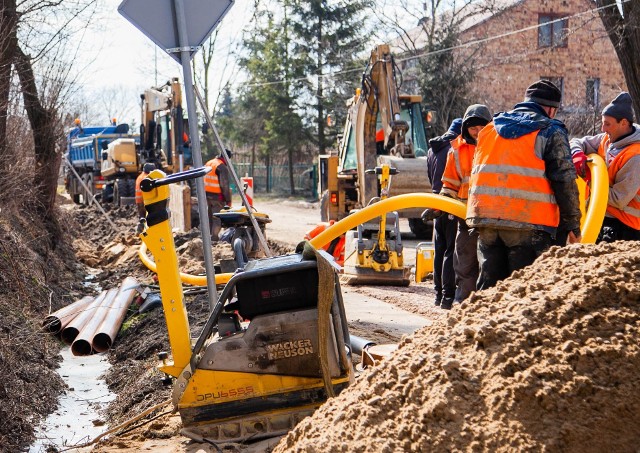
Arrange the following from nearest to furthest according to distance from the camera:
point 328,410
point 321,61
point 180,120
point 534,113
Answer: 1. point 328,410
2. point 534,113
3. point 180,120
4. point 321,61

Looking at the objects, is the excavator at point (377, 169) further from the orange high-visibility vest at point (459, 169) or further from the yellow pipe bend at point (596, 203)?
the yellow pipe bend at point (596, 203)

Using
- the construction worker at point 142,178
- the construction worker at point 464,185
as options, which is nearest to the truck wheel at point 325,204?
the construction worker at point 142,178

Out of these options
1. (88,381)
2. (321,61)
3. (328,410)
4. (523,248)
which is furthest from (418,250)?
(321,61)

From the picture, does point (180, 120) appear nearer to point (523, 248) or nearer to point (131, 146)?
point (131, 146)

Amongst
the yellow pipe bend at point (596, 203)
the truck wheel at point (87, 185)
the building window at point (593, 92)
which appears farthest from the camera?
the truck wheel at point (87, 185)

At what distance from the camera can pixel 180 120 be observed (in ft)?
69.7

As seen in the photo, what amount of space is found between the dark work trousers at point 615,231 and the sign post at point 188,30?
3154 millimetres

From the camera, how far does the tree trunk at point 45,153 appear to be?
1611 cm

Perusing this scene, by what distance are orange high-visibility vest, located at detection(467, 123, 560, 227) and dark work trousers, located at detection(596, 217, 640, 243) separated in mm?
1209

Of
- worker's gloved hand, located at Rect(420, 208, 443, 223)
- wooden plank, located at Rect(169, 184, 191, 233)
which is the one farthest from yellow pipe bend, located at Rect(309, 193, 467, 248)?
wooden plank, located at Rect(169, 184, 191, 233)

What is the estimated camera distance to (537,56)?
40.5 m

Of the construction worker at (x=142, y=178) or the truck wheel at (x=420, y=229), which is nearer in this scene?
A: the construction worker at (x=142, y=178)

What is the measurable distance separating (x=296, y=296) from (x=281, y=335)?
0.84ft

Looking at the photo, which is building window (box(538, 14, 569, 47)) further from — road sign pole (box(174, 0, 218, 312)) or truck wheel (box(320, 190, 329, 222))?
road sign pole (box(174, 0, 218, 312))
